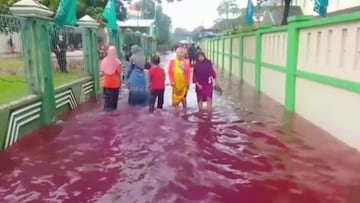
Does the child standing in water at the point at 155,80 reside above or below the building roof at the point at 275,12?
below

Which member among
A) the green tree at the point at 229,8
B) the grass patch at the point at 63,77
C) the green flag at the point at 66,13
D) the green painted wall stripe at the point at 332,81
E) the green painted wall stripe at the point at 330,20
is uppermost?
the green tree at the point at 229,8

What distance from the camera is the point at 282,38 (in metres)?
11.5

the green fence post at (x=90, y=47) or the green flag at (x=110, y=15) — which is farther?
the green flag at (x=110, y=15)

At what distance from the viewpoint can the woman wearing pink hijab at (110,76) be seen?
10094 mm

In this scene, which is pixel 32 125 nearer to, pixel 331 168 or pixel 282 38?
pixel 331 168

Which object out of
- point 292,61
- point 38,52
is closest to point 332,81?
point 292,61

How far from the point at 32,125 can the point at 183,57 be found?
146 inches

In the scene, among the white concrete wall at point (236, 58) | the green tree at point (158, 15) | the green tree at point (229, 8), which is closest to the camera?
the white concrete wall at point (236, 58)

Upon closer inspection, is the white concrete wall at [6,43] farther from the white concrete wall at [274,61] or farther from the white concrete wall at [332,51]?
the white concrete wall at [274,61]

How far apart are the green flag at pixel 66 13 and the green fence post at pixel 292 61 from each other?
5213 mm

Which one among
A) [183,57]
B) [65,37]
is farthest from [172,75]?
[65,37]

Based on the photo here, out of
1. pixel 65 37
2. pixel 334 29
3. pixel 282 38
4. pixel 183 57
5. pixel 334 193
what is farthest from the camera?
pixel 282 38

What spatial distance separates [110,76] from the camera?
1020 centimetres

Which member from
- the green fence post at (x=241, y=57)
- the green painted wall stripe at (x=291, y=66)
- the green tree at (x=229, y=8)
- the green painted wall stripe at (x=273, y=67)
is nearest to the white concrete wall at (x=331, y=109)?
the green painted wall stripe at (x=291, y=66)
